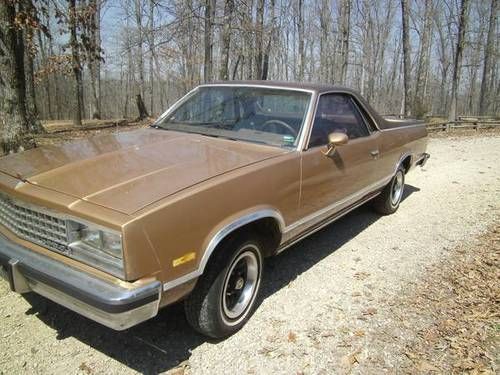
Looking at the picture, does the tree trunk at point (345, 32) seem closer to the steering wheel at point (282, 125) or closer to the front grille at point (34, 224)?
the steering wheel at point (282, 125)

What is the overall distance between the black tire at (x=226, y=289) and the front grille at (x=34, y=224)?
2.92 ft

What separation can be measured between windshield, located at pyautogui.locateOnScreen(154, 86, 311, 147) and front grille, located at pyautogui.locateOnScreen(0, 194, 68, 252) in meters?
1.66

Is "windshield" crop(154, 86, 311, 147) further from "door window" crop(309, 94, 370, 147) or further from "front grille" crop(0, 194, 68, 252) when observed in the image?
"front grille" crop(0, 194, 68, 252)

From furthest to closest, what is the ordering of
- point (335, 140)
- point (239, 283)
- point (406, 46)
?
point (406, 46) → point (335, 140) → point (239, 283)

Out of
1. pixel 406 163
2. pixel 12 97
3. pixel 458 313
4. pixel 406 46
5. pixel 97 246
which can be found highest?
pixel 406 46

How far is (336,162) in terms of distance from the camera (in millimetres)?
4031

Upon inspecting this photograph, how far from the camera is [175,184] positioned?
266cm

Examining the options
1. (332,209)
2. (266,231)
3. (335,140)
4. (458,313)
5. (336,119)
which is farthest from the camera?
(336,119)

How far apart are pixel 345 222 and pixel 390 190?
0.79 metres

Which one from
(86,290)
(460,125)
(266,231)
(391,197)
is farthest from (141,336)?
(460,125)

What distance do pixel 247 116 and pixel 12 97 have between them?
19.8 ft

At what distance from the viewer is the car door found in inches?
146

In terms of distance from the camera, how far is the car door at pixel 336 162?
370cm

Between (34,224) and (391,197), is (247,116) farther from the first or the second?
(391,197)
